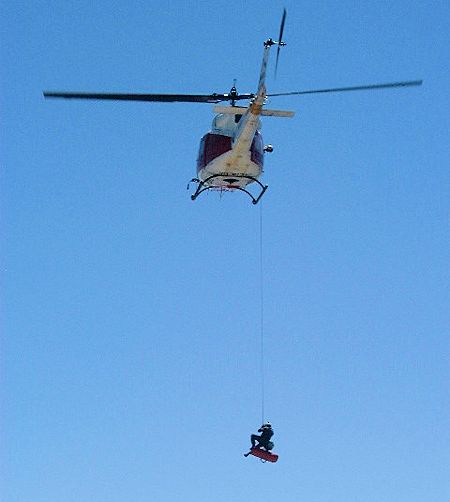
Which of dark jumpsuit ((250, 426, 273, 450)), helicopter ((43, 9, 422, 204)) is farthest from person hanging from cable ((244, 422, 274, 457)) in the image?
helicopter ((43, 9, 422, 204))

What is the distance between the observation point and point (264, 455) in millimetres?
38750

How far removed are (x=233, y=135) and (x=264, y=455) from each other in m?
13.0

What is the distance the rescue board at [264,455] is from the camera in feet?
127

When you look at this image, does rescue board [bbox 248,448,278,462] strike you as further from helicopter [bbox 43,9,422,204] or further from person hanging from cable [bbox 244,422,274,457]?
helicopter [bbox 43,9,422,204]

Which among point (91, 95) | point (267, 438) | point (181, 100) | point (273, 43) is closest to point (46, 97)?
point (91, 95)

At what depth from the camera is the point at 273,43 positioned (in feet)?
122

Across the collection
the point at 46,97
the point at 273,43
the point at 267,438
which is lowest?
the point at 267,438

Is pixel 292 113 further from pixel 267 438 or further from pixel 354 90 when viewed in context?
pixel 267 438

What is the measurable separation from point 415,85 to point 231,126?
8.15 metres

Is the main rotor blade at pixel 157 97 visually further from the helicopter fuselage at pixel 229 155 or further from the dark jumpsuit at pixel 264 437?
the dark jumpsuit at pixel 264 437

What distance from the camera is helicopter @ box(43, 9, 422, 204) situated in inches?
1500

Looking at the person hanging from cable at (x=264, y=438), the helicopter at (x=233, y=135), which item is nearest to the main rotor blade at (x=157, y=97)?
the helicopter at (x=233, y=135)

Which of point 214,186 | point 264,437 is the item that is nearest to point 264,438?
point 264,437

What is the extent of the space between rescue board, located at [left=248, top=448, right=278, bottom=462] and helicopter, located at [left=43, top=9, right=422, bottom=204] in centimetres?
1080
